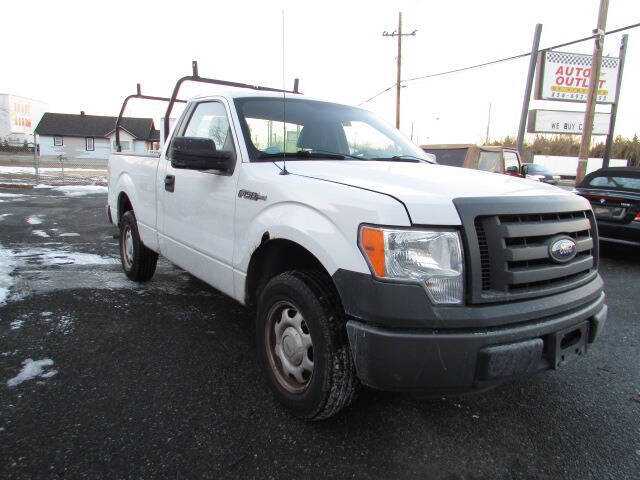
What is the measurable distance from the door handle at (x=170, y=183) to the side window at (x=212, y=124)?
0.41 m

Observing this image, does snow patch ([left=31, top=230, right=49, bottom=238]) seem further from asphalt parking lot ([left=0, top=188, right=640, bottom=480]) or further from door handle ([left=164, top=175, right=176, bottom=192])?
door handle ([left=164, top=175, right=176, bottom=192])

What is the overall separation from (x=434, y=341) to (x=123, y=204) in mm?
4346

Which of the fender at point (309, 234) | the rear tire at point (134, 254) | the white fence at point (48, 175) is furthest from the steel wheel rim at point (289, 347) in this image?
the white fence at point (48, 175)

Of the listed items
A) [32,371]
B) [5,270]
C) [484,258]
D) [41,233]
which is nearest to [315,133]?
[484,258]

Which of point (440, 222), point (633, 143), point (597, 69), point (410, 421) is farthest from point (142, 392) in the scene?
point (633, 143)

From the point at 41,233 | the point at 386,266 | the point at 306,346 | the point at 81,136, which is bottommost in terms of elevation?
the point at 41,233

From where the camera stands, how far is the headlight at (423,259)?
1.97 m

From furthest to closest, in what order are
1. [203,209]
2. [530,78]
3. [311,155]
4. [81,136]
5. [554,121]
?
[81,136] < [554,121] < [530,78] < [203,209] < [311,155]

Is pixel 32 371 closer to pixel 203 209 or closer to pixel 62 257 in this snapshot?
pixel 203 209

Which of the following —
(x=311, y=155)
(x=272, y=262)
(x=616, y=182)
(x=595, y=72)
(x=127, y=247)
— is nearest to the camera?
(x=272, y=262)

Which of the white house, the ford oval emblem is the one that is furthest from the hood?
the white house

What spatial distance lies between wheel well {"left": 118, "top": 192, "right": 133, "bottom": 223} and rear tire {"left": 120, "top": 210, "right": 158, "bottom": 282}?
14cm

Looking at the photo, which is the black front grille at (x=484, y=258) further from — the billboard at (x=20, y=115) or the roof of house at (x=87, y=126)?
the billboard at (x=20, y=115)

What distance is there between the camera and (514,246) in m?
2.12
